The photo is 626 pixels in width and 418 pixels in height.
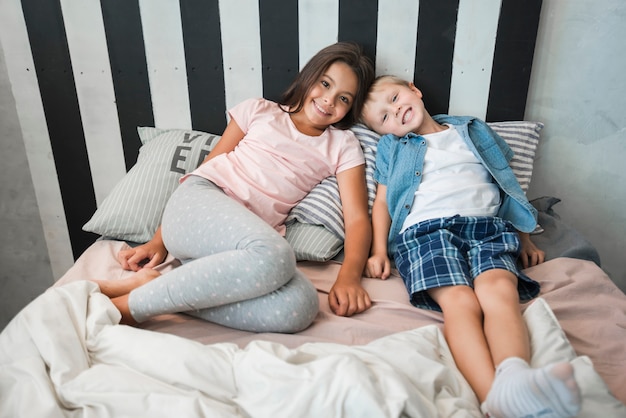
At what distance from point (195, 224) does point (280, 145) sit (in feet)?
1.20

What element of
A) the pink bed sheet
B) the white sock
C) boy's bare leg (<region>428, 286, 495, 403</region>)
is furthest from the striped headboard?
the white sock

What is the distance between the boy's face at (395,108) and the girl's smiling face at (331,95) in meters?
0.07

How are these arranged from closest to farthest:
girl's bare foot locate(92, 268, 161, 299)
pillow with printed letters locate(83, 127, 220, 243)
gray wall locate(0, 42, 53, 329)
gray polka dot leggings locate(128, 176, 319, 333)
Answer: gray polka dot leggings locate(128, 176, 319, 333) < girl's bare foot locate(92, 268, 161, 299) < pillow with printed letters locate(83, 127, 220, 243) < gray wall locate(0, 42, 53, 329)

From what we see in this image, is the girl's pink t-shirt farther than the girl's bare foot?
Yes

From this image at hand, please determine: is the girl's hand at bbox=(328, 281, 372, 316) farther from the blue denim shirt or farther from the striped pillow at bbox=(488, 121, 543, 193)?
the striped pillow at bbox=(488, 121, 543, 193)

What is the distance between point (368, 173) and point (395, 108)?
20 cm

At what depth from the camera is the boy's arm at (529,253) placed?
3.91ft

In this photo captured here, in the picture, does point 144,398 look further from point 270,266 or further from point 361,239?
point 361,239

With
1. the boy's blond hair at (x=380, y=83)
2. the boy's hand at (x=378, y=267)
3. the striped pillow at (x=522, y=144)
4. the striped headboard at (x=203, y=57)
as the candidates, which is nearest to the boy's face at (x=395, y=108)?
the boy's blond hair at (x=380, y=83)

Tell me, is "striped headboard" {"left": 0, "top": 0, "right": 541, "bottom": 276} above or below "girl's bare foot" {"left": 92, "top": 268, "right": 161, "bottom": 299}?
above

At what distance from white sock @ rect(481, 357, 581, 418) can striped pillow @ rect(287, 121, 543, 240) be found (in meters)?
0.63

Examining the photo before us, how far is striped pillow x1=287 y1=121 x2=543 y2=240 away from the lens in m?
1.25

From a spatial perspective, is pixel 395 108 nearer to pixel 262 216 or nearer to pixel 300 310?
pixel 262 216

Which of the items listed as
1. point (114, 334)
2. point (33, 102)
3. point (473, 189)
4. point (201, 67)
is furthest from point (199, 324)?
point (33, 102)
